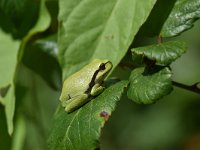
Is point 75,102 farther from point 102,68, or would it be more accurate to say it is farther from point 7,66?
point 7,66

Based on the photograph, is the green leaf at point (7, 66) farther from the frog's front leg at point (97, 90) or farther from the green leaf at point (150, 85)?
the green leaf at point (150, 85)

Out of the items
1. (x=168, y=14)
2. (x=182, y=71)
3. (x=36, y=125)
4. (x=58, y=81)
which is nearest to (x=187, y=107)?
(x=182, y=71)

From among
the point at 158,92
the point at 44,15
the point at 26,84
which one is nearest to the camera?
the point at 158,92

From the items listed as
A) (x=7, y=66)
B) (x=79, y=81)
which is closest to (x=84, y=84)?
(x=79, y=81)

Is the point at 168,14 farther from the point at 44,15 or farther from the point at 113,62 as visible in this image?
the point at 44,15

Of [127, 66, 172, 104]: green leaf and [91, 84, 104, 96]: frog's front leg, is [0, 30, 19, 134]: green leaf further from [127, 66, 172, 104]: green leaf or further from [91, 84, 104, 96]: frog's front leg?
[127, 66, 172, 104]: green leaf

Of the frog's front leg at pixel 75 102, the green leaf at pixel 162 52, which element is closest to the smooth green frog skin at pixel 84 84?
the frog's front leg at pixel 75 102
